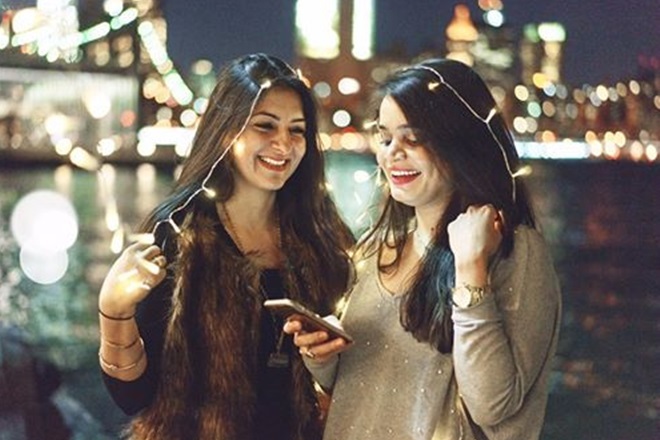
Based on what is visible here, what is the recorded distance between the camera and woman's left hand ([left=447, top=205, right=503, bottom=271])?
210cm

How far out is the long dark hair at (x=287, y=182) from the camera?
266 cm

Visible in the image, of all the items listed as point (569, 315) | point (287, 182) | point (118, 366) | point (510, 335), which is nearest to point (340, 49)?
point (569, 315)

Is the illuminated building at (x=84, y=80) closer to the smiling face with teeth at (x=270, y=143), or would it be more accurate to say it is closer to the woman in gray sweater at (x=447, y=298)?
the smiling face with teeth at (x=270, y=143)

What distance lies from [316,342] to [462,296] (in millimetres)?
363

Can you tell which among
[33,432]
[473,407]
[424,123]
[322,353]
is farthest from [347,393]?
[33,432]

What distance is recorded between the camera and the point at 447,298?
2211 mm

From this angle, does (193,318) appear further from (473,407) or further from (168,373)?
(473,407)

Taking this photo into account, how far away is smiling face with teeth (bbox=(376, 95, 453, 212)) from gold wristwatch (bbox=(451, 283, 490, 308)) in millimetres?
280

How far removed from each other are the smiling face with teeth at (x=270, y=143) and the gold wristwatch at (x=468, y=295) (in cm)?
76

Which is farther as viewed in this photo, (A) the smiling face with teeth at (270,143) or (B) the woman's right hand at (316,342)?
(A) the smiling face with teeth at (270,143)

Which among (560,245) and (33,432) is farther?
(560,245)

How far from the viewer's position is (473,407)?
2088mm

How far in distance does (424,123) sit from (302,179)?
0.75 metres

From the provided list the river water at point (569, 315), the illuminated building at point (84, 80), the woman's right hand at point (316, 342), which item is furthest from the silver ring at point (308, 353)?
the illuminated building at point (84, 80)
